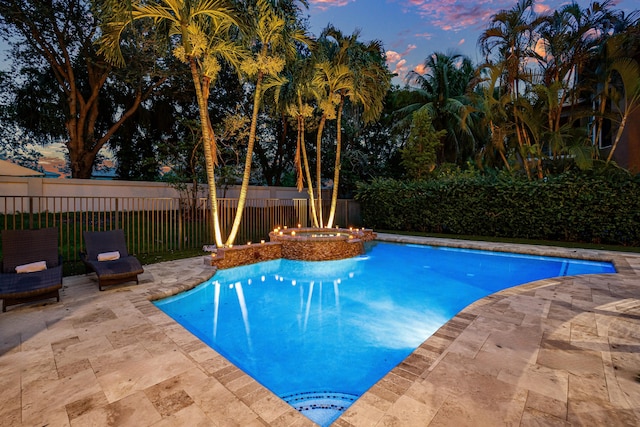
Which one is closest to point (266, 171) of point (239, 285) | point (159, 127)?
point (159, 127)

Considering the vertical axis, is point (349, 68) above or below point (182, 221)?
above

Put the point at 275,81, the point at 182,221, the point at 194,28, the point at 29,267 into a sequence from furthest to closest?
the point at 182,221, the point at 275,81, the point at 194,28, the point at 29,267

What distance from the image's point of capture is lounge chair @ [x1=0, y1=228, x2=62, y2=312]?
3926 mm

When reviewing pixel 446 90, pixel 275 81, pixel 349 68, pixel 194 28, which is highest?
pixel 446 90

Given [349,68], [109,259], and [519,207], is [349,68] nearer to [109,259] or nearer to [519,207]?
[519,207]

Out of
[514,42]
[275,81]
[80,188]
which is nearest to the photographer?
[275,81]

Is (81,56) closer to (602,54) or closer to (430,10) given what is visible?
(430,10)

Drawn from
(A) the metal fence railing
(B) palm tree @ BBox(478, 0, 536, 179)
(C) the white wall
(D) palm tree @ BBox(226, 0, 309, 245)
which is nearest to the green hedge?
(B) palm tree @ BBox(478, 0, 536, 179)

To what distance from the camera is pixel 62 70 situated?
40.9 ft

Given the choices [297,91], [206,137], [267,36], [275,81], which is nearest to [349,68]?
[297,91]

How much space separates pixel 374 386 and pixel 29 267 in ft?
17.4

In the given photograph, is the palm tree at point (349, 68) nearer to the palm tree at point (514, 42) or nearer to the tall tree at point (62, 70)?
the palm tree at point (514, 42)

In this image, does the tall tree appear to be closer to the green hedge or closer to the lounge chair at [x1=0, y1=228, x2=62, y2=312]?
the lounge chair at [x1=0, y1=228, x2=62, y2=312]

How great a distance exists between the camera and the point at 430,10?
12508 millimetres
